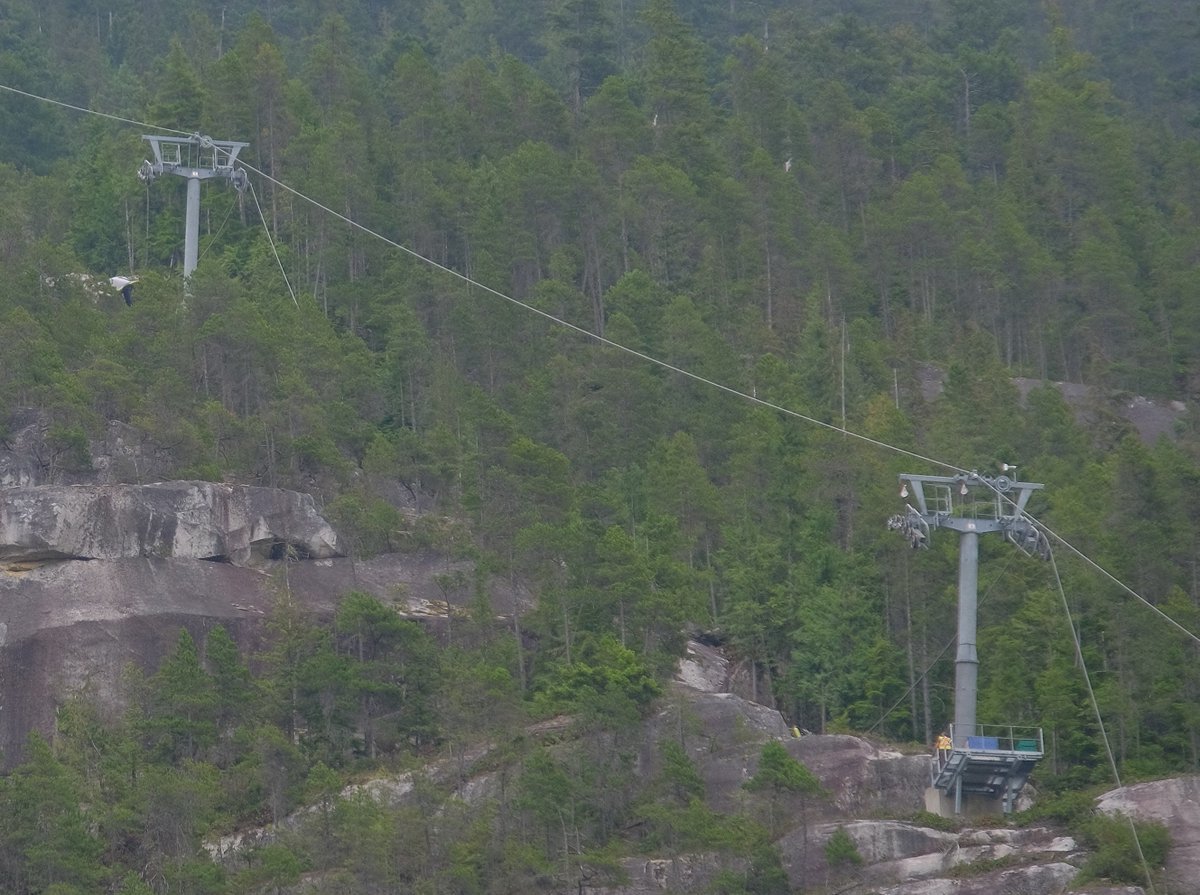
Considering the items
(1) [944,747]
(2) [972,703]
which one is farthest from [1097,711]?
(1) [944,747]

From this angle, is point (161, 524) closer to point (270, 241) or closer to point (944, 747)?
point (944, 747)

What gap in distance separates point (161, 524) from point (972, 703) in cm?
1573

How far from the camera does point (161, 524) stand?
44.2 m

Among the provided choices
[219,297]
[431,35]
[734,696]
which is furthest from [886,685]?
[431,35]

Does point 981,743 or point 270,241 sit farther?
point 270,241

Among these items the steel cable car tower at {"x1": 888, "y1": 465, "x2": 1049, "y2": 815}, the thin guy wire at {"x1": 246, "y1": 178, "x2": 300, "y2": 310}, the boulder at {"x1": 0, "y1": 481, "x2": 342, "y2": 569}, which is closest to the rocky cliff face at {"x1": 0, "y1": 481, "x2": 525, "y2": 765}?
the boulder at {"x1": 0, "y1": 481, "x2": 342, "y2": 569}

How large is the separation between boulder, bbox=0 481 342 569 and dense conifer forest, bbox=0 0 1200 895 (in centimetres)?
87

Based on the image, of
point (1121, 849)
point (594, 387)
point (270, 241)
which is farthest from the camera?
point (270, 241)

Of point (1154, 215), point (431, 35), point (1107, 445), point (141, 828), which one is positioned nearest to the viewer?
point (141, 828)

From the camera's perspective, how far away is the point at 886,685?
44.0 m

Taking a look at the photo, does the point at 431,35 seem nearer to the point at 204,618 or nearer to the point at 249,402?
the point at 249,402

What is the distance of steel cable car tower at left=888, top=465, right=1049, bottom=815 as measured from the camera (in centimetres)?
3719

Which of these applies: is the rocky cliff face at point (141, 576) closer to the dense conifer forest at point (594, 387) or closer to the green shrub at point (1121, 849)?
the dense conifer forest at point (594, 387)

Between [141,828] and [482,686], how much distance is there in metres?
6.06
